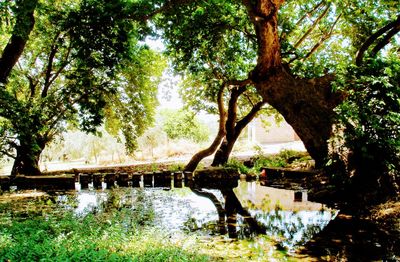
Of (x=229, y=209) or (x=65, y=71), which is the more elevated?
(x=65, y=71)

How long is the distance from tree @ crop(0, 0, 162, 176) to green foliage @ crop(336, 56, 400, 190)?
7.77m

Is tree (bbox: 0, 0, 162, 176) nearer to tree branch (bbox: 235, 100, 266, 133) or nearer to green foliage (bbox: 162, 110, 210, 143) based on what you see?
tree branch (bbox: 235, 100, 266, 133)

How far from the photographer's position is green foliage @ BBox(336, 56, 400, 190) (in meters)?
9.70

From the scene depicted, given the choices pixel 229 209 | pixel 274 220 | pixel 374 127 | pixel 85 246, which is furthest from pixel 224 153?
pixel 85 246

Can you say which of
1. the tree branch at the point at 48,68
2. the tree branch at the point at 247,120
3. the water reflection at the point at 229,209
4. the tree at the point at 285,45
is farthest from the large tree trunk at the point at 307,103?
the tree branch at the point at 48,68

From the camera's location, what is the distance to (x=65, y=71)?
18.9m

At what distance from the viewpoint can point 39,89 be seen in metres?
20.4

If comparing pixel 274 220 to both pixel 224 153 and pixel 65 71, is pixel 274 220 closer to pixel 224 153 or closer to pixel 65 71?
pixel 224 153

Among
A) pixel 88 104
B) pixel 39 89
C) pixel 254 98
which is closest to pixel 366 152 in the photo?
pixel 254 98

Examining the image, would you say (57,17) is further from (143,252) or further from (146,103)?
(143,252)

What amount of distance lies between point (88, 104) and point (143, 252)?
1321 centimetres

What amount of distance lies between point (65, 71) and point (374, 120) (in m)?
16.2

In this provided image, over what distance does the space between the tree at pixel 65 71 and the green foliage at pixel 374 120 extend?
7.77m

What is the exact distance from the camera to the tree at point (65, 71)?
36.3ft
